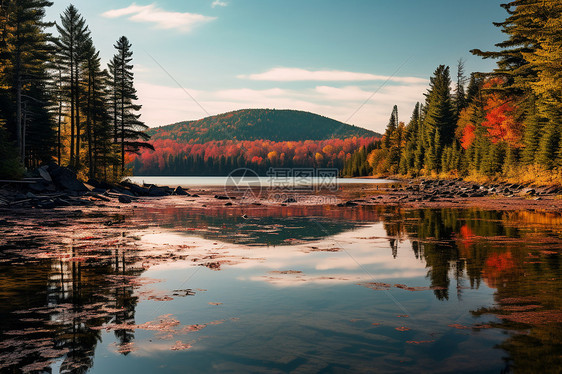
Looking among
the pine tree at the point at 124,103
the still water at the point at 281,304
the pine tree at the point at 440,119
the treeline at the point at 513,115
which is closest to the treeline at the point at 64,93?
the pine tree at the point at 124,103

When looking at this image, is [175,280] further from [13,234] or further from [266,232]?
[13,234]

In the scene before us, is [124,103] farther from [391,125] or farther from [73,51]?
[391,125]

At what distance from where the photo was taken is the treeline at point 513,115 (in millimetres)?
34250

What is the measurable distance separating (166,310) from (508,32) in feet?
158

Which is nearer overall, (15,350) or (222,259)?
(15,350)

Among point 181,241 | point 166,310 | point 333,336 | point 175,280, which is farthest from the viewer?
point 181,241

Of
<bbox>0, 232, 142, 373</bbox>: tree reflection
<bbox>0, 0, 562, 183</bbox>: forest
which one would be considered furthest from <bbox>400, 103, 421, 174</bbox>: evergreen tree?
<bbox>0, 232, 142, 373</bbox>: tree reflection

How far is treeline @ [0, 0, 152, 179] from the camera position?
Answer: 39.6 m

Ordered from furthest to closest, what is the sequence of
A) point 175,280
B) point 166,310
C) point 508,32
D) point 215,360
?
1. point 508,32
2. point 175,280
3. point 166,310
4. point 215,360

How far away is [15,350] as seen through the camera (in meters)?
5.76

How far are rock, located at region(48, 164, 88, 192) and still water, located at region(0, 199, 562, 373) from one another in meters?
23.2

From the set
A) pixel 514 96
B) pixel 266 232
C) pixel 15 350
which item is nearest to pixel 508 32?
pixel 514 96

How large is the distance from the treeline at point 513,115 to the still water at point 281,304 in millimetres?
25237
